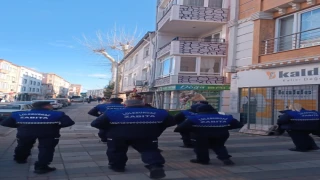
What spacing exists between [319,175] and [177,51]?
16.6 meters

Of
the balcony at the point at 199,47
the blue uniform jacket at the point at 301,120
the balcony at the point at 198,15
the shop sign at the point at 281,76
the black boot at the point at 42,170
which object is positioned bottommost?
the black boot at the point at 42,170

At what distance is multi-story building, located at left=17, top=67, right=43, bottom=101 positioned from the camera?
321 ft

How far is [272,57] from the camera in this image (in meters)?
14.7

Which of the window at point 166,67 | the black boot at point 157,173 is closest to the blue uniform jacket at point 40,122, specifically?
the black boot at point 157,173

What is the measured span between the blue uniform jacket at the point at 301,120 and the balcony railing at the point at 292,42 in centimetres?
522

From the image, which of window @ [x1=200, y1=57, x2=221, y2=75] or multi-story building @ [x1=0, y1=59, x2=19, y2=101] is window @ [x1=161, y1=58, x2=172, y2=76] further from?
multi-story building @ [x1=0, y1=59, x2=19, y2=101]

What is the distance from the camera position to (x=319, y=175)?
6125mm

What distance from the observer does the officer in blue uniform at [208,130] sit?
6.91 meters

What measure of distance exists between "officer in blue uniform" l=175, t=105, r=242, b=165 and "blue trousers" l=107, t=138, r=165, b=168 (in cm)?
115

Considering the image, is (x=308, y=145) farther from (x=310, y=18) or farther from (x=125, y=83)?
(x=125, y=83)

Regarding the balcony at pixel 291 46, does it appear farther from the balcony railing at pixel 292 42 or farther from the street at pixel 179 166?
the street at pixel 179 166

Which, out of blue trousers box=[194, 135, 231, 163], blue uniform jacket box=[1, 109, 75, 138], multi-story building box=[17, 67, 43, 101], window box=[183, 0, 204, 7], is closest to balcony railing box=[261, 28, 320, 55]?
blue trousers box=[194, 135, 231, 163]

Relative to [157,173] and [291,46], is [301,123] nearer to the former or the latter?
[157,173]

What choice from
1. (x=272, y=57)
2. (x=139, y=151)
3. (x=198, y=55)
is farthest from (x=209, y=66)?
(x=139, y=151)
